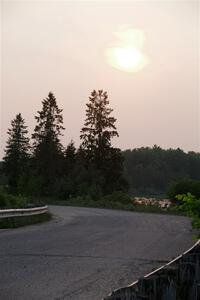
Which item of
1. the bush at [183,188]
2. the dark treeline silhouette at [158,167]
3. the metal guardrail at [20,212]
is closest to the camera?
the metal guardrail at [20,212]

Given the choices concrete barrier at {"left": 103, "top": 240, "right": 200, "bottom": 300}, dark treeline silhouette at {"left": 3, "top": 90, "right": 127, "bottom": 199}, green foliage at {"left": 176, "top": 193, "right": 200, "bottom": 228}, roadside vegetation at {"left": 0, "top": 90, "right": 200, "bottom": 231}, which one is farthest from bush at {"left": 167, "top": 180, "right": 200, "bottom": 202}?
concrete barrier at {"left": 103, "top": 240, "right": 200, "bottom": 300}

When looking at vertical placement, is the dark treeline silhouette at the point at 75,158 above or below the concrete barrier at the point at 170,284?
above

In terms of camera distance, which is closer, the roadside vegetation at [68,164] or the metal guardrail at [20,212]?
the metal guardrail at [20,212]

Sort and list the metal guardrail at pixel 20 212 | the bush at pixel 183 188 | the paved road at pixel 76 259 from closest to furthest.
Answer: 1. the paved road at pixel 76 259
2. the metal guardrail at pixel 20 212
3. the bush at pixel 183 188

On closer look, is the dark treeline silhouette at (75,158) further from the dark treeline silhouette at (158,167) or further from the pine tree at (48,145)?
the dark treeline silhouette at (158,167)

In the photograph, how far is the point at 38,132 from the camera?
258ft

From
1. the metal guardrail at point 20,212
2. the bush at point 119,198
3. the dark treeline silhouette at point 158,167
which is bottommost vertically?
the metal guardrail at point 20,212

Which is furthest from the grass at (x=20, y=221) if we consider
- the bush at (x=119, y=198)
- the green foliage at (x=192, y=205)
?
the bush at (x=119, y=198)

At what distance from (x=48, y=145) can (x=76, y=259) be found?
64.6m

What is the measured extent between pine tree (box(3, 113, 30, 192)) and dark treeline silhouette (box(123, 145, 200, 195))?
4602 cm

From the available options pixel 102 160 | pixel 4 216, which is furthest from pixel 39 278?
pixel 102 160

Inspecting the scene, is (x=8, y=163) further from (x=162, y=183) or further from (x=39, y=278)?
(x=39, y=278)

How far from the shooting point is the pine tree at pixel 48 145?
250ft

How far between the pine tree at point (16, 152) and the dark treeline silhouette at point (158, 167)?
1812 inches
